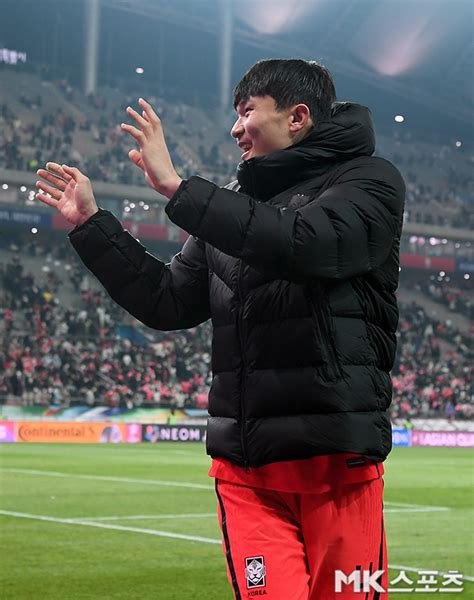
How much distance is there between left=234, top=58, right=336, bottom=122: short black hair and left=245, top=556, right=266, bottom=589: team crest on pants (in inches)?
47.6

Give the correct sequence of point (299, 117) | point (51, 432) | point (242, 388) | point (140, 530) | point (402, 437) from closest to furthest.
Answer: point (242, 388), point (299, 117), point (140, 530), point (51, 432), point (402, 437)

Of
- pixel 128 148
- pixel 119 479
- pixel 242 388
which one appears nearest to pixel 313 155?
pixel 242 388

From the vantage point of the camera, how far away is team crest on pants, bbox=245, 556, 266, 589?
108 inches

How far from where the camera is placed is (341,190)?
2.74 metres

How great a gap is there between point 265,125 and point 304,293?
51 cm

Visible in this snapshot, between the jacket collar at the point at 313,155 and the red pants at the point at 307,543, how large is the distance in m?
0.84

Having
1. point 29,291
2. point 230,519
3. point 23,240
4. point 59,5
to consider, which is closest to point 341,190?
point 230,519

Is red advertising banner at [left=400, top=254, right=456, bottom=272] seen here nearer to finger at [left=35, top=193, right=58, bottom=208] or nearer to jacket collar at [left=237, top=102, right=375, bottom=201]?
finger at [left=35, top=193, right=58, bottom=208]

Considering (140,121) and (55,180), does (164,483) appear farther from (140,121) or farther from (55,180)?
(140,121)

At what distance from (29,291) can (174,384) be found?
20.1 feet

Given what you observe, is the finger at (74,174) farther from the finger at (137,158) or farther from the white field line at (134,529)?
the white field line at (134,529)

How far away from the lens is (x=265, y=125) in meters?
2.91

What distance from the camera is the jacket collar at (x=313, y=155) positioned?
112 inches

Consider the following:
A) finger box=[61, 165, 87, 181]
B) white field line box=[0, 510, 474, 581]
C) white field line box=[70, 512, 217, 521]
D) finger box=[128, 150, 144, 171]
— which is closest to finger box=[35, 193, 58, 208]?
finger box=[61, 165, 87, 181]
